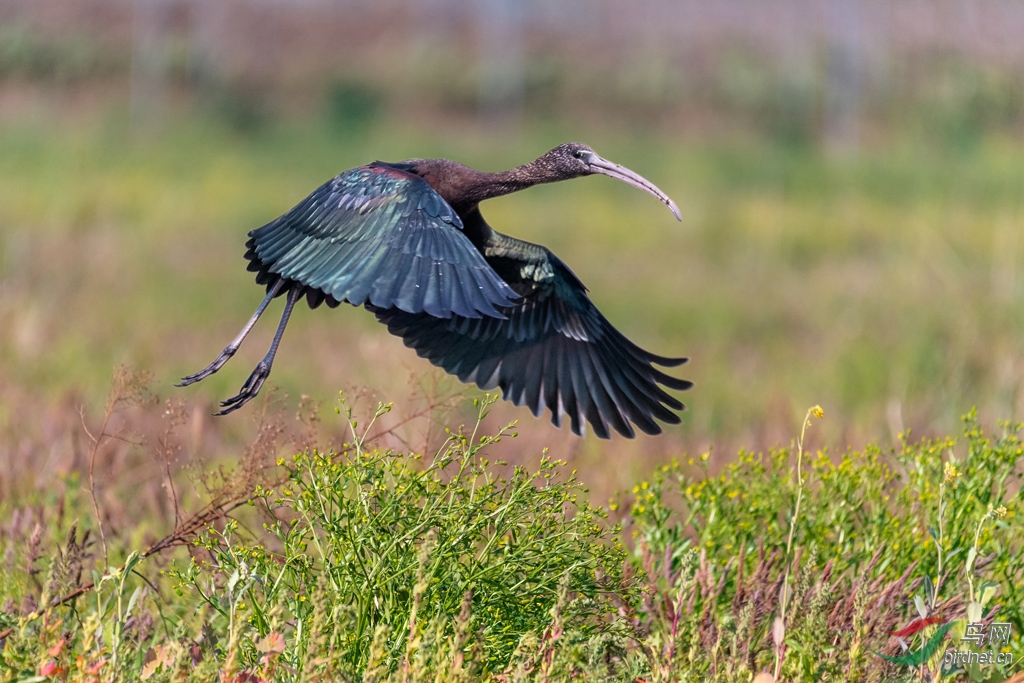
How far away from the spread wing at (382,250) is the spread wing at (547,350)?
1.51 feet

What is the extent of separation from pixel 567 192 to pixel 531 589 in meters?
13.0

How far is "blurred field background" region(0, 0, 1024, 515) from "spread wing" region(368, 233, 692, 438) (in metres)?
0.18

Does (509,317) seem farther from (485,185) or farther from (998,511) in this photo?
→ (998,511)

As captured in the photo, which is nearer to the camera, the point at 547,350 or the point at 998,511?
the point at 998,511

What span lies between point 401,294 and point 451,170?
3.48 feet

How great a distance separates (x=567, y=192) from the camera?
16438mm

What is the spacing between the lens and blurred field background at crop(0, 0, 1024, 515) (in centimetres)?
809

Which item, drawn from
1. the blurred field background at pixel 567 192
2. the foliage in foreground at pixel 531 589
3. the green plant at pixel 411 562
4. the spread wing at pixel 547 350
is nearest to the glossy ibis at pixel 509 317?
the spread wing at pixel 547 350

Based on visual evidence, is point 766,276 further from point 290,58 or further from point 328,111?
point 290,58

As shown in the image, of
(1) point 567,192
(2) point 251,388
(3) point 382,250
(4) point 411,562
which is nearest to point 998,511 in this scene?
(4) point 411,562

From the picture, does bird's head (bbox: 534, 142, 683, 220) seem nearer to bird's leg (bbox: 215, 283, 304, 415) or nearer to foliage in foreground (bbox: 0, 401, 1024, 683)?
bird's leg (bbox: 215, 283, 304, 415)

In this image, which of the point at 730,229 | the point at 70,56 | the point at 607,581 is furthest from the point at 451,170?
the point at 70,56

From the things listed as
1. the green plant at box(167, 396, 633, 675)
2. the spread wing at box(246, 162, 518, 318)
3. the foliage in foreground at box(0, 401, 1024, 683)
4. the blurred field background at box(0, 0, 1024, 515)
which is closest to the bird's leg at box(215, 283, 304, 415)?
the spread wing at box(246, 162, 518, 318)

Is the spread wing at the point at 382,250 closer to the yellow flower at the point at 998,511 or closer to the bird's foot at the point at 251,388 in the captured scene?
the bird's foot at the point at 251,388
